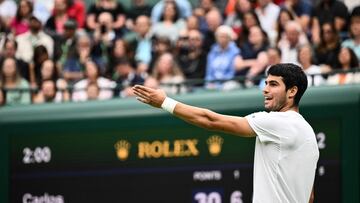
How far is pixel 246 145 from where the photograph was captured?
10.7 meters

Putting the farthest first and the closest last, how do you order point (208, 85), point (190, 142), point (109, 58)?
point (109, 58), point (208, 85), point (190, 142)

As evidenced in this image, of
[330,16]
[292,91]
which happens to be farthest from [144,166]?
[292,91]

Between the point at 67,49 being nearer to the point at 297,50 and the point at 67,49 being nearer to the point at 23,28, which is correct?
the point at 23,28

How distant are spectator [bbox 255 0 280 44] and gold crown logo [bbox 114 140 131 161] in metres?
2.79

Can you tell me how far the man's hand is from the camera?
662 centimetres

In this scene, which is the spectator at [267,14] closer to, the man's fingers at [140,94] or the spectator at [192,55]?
the spectator at [192,55]

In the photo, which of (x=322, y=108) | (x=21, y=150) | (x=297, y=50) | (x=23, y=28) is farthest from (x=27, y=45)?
(x=322, y=108)

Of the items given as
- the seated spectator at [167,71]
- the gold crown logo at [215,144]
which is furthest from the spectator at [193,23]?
the gold crown logo at [215,144]

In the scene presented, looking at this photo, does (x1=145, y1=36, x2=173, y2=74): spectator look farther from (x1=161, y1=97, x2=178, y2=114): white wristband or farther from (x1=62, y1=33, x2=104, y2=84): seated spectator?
(x1=161, y1=97, x2=178, y2=114): white wristband

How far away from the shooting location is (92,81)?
43.4ft

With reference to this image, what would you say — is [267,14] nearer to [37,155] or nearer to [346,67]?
[346,67]

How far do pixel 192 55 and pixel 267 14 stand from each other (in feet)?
3.91

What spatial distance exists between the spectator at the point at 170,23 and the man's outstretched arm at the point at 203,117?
774cm

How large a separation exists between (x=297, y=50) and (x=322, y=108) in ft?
6.62
